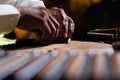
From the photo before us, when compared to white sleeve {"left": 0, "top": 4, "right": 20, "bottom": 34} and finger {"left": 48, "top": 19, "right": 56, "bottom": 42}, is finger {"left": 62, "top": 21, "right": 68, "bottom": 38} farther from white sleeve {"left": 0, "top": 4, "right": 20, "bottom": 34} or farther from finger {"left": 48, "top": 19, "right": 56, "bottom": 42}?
white sleeve {"left": 0, "top": 4, "right": 20, "bottom": 34}

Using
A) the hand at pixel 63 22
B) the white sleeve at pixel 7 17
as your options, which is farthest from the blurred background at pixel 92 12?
the white sleeve at pixel 7 17

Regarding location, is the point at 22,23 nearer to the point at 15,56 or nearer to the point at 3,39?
the point at 3,39

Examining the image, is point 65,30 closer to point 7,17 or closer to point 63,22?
point 63,22

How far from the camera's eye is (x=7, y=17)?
84 centimetres

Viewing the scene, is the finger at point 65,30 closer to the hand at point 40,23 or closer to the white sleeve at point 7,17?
the hand at point 40,23

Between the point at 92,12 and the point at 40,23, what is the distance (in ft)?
9.77

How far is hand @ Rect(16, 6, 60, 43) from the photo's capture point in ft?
3.47

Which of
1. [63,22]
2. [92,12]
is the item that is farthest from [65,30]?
[92,12]

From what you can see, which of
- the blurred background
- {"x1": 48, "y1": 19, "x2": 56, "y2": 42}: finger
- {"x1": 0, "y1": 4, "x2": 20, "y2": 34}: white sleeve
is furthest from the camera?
the blurred background

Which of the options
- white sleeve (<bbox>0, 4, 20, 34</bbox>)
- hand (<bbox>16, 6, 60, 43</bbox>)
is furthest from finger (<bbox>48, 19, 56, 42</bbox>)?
white sleeve (<bbox>0, 4, 20, 34</bbox>)

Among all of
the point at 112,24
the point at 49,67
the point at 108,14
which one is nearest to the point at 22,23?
the point at 49,67

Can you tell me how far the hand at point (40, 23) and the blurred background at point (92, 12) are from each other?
255 cm

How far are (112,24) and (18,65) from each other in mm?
3540

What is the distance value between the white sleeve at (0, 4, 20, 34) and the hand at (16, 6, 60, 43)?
0.45 feet
